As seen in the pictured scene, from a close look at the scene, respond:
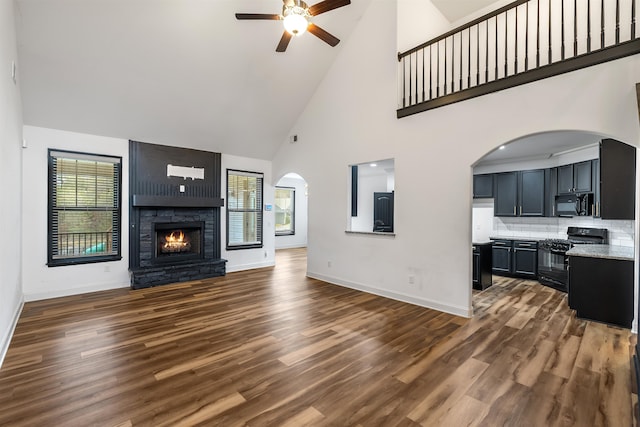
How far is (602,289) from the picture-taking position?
12.0ft

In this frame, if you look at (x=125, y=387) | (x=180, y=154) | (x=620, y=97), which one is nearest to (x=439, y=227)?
(x=620, y=97)

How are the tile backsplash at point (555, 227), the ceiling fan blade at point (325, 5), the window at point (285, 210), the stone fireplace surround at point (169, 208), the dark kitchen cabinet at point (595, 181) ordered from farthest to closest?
the window at point (285, 210) < the stone fireplace surround at point (169, 208) < the dark kitchen cabinet at point (595, 181) < the tile backsplash at point (555, 227) < the ceiling fan blade at point (325, 5)

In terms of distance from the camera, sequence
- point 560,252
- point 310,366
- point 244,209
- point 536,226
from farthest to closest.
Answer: point 244,209
point 536,226
point 560,252
point 310,366

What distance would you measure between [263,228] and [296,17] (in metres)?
5.08

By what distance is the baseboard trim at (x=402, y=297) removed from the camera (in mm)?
3926

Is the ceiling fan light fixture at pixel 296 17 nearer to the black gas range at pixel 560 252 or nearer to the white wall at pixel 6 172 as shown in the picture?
the white wall at pixel 6 172

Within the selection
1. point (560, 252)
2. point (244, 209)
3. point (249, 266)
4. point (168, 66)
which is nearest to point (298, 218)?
point (244, 209)

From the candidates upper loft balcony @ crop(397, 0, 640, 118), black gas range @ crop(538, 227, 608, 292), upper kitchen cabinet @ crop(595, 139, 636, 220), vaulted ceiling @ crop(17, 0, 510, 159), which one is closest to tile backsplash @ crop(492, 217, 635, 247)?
black gas range @ crop(538, 227, 608, 292)

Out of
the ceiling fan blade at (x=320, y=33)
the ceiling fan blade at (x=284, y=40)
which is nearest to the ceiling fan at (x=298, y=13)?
the ceiling fan blade at (x=320, y=33)

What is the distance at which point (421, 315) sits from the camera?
395 centimetres

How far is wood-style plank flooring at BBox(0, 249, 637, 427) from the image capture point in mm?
2039

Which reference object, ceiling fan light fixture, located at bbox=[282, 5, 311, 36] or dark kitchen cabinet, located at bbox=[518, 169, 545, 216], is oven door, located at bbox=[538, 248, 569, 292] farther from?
ceiling fan light fixture, located at bbox=[282, 5, 311, 36]

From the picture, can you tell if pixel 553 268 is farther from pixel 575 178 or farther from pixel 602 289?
pixel 602 289

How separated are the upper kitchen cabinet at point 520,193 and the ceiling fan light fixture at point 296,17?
559 cm
